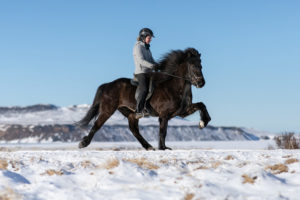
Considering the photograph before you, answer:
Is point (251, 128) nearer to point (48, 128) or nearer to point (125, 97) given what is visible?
point (48, 128)

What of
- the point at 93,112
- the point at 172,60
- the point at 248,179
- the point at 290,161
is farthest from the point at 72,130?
the point at 248,179

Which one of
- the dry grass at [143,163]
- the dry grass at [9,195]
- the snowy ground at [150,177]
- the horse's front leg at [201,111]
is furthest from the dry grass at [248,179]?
the horse's front leg at [201,111]

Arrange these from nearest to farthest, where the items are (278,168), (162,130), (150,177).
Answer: (150,177) < (278,168) < (162,130)

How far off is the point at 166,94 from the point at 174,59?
37.5 inches

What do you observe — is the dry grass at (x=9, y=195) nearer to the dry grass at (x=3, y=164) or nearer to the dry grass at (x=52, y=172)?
the dry grass at (x=52, y=172)

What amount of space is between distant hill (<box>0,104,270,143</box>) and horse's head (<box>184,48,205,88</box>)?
66.6 m

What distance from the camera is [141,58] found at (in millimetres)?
10414

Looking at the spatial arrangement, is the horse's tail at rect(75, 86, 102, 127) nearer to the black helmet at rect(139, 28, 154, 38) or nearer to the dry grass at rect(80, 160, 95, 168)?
the black helmet at rect(139, 28, 154, 38)

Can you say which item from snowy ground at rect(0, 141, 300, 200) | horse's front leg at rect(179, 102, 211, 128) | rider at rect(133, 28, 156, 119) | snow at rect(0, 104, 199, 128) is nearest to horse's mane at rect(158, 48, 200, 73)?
rider at rect(133, 28, 156, 119)

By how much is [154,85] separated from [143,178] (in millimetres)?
4308

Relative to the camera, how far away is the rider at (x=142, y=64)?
1033 cm

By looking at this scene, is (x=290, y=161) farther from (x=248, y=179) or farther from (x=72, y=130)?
(x=72, y=130)

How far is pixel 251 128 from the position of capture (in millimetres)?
105812

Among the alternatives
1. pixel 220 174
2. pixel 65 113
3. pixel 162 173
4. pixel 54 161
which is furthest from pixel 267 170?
pixel 65 113
